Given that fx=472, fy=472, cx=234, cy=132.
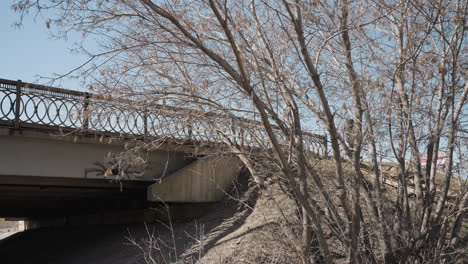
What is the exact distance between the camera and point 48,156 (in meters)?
11.9

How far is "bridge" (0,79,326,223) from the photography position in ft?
24.6

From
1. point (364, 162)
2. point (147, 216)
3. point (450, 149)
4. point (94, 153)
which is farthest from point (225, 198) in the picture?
point (450, 149)

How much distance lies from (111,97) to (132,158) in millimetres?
1305

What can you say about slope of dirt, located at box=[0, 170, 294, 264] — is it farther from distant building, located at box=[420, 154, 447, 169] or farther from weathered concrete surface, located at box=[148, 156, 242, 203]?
distant building, located at box=[420, 154, 447, 169]

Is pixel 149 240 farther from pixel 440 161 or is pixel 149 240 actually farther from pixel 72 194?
pixel 440 161

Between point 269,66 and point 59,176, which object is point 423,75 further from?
point 59,176

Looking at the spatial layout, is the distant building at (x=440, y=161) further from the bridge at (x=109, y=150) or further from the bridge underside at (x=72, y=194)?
the bridge underside at (x=72, y=194)

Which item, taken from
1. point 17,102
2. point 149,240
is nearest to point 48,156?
point 17,102

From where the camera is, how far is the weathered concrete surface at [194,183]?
13.8m

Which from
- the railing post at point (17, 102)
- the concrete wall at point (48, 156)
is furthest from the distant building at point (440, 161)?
the railing post at point (17, 102)

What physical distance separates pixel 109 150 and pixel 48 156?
1.61 meters

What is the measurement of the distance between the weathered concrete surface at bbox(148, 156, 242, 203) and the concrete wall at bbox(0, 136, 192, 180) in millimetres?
1774

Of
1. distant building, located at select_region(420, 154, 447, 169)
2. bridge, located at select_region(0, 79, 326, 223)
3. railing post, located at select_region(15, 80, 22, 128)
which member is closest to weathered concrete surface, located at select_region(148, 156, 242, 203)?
bridge, located at select_region(0, 79, 326, 223)

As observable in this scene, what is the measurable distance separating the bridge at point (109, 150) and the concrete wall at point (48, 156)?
0.9 inches
